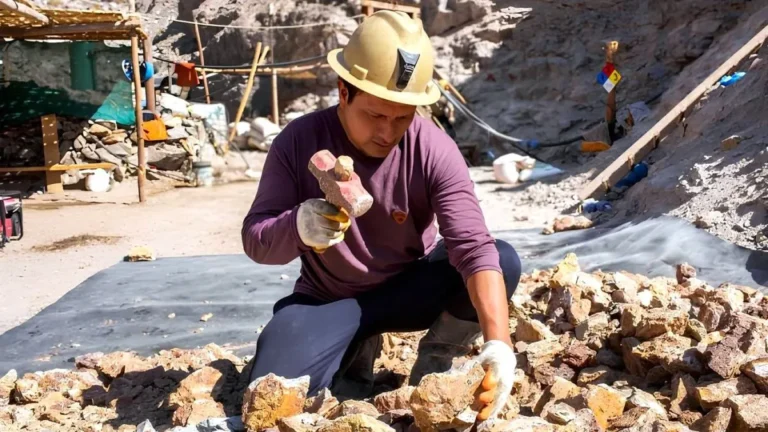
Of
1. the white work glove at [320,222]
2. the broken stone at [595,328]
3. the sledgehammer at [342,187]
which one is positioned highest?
the sledgehammer at [342,187]

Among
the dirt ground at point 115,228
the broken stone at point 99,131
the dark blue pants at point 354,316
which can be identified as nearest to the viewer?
the dark blue pants at point 354,316

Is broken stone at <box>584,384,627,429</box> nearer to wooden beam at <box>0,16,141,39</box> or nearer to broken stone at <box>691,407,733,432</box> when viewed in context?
broken stone at <box>691,407,733,432</box>

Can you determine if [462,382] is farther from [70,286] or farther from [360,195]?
[70,286]

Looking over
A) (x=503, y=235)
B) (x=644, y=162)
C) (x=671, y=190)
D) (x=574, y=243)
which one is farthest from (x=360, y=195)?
(x=644, y=162)

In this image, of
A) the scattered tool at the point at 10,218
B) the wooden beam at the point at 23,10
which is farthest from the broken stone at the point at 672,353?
the wooden beam at the point at 23,10

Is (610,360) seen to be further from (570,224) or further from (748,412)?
(570,224)

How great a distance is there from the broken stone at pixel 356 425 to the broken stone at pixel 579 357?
912 millimetres

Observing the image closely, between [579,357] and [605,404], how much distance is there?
1.57ft

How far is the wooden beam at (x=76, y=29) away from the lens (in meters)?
7.95

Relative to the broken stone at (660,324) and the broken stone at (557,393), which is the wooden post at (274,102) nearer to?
the broken stone at (660,324)

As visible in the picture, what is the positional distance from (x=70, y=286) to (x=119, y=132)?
6.30 m

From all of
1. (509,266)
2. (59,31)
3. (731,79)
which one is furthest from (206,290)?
(59,31)

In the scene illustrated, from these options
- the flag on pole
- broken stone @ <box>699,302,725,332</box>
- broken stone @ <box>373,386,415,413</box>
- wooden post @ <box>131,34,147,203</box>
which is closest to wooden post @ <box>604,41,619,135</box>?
the flag on pole

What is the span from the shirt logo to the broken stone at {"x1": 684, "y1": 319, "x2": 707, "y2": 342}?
101 cm
